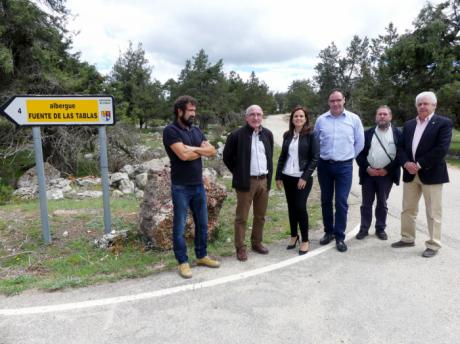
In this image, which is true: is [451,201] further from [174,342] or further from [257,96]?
[257,96]

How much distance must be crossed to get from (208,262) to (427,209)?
298cm

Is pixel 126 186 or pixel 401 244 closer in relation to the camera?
pixel 401 244

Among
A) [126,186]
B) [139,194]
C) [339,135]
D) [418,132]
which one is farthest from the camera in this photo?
[126,186]

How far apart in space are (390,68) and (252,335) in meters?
20.4

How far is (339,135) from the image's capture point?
16.1 ft

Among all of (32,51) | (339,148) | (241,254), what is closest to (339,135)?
(339,148)

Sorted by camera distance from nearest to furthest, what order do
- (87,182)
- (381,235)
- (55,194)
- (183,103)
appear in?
(183,103) → (381,235) → (55,194) → (87,182)

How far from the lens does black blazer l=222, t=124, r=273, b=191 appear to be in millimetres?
4523

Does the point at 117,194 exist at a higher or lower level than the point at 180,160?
lower

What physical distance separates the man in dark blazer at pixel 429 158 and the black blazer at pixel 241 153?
6.34ft

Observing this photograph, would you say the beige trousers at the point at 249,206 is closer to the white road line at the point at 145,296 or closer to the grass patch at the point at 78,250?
the grass patch at the point at 78,250

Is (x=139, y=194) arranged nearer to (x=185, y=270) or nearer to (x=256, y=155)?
(x=256, y=155)

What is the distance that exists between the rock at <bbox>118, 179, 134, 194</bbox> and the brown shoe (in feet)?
22.6

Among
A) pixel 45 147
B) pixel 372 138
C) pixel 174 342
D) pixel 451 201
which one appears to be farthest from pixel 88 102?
pixel 45 147
